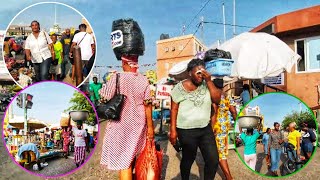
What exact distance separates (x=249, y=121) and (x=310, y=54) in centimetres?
850

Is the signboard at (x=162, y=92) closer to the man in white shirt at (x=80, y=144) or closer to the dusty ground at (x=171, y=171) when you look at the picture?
the dusty ground at (x=171, y=171)

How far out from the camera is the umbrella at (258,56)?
723cm

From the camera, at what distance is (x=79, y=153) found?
4531 mm

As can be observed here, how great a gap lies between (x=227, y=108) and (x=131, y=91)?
1.87 metres

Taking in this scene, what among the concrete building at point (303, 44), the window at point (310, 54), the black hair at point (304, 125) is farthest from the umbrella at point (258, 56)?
the window at point (310, 54)

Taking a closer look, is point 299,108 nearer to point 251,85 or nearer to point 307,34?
point 251,85

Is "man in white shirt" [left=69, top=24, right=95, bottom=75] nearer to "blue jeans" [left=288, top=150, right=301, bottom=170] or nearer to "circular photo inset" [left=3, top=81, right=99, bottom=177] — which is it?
"circular photo inset" [left=3, top=81, right=99, bottom=177]

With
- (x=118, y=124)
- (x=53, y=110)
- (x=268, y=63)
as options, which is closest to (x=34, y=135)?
(x=53, y=110)

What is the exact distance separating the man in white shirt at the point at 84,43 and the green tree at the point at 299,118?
280 cm

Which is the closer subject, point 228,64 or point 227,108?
point 228,64

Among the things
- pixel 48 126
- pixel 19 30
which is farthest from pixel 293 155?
pixel 19 30

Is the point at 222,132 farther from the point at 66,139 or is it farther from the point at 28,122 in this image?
the point at 28,122

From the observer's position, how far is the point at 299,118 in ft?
16.8

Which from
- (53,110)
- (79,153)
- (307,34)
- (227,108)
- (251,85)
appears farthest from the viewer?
(307,34)
